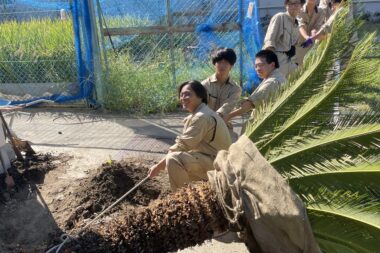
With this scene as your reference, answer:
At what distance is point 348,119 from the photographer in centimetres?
248

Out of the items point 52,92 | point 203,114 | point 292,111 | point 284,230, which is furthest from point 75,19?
point 284,230

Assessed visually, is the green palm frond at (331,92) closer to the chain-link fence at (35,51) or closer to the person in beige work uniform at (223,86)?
the person in beige work uniform at (223,86)

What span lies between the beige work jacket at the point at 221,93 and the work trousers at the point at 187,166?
2.90 feet

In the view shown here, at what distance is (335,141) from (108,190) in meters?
2.60

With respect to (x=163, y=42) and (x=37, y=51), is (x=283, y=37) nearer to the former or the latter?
(x=163, y=42)

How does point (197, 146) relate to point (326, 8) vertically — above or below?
below

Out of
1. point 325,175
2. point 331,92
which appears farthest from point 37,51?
point 325,175

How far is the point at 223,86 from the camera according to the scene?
4727mm

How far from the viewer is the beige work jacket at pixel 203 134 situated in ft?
12.4

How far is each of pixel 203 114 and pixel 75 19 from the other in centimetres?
421

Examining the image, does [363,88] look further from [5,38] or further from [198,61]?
[5,38]

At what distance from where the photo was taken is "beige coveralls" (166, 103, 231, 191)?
12.4ft

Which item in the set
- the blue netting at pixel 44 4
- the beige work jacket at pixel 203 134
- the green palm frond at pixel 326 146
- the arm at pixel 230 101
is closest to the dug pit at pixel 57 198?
the beige work jacket at pixel 203 134

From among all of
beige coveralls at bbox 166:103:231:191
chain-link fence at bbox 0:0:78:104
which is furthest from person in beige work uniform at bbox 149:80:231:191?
chain-link fence at bbox 0:0:78:104
